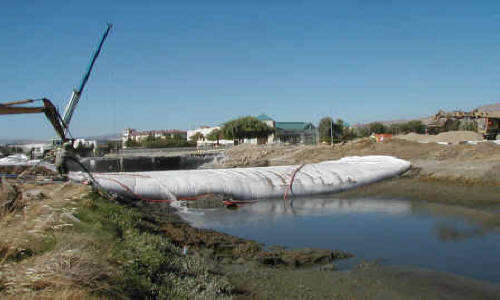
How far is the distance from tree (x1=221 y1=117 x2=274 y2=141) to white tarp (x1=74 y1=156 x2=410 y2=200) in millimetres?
53140

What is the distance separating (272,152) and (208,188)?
24201 millimetres

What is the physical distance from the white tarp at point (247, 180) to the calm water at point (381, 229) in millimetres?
1065

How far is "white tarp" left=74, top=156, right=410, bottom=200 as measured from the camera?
54.0ft

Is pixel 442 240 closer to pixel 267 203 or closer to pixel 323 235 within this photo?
pixel 323 235

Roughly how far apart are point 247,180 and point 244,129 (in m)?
Answer: 56.9

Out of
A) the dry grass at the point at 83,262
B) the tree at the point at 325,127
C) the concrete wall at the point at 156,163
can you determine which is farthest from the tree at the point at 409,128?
the dry grass at the point at 83,262

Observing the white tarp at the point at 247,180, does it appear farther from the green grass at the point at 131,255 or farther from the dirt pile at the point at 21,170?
the green grass at the point at 131,255

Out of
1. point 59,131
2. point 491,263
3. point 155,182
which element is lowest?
point 491,263

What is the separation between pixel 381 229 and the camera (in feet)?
40.0

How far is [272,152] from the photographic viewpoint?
40875 millimetres

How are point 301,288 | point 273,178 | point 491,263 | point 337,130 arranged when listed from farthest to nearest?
point 337,130, point 273,178, point 491,263, point 301,288

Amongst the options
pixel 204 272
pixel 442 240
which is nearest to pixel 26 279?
pixel 204 272

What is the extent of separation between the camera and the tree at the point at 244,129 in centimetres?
7494

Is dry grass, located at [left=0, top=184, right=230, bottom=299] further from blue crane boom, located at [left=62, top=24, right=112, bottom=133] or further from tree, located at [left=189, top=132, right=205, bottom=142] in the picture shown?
tree, located at [left=189, top=132, right=205, bottom=142]
